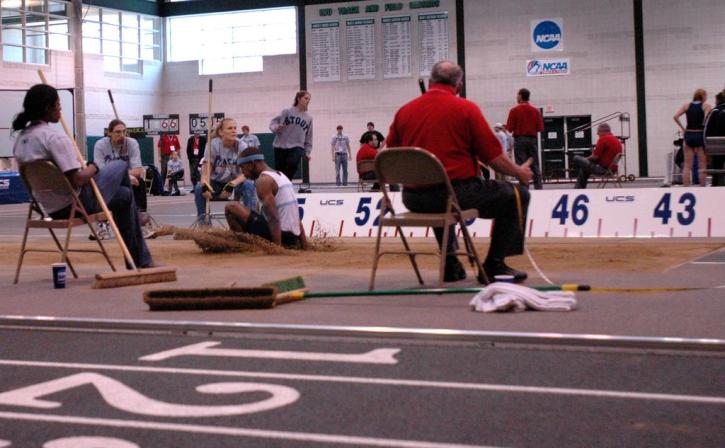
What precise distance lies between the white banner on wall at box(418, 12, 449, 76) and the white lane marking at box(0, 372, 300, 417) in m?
30.6

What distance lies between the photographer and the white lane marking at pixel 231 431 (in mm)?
3064

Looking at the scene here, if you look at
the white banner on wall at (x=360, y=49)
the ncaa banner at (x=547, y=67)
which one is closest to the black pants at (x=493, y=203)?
the ncaa banner at (x=547, y=67)

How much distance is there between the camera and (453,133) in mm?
6883

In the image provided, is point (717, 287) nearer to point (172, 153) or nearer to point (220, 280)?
point (220, 280)

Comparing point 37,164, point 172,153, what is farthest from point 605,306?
point 172,153

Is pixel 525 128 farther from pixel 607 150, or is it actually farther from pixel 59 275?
pixel 59 275

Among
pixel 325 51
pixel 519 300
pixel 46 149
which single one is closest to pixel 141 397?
pixel 519 300

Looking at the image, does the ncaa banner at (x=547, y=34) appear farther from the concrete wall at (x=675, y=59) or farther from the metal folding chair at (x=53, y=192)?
the metal folding chair at (x=53, y=192)

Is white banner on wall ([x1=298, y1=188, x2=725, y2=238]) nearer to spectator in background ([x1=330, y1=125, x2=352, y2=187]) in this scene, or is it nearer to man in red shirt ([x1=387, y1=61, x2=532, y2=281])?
man in red shirt ([x1=387, y1=61, x2=532, y2=281])

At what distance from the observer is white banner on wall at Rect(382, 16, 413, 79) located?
112 feet

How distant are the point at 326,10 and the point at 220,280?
28.5 m

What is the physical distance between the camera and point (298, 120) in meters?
13.8

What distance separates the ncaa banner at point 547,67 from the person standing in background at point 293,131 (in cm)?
2010

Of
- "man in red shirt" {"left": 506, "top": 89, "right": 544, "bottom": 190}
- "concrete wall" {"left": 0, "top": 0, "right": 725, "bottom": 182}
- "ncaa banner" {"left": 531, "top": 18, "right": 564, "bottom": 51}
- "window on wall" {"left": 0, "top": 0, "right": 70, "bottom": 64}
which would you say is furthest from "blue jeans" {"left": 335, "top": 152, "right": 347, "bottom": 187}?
"man in red shirt" {"left": 506, "top": 89, "right": 544, "bottom": 190}
